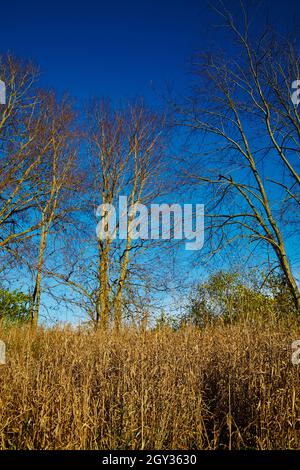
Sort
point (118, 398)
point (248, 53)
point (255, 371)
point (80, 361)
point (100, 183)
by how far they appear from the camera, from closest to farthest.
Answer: point (118, 398)
point (255, 371)
point (80, 361)
point (248, 53)
point (100, 183)

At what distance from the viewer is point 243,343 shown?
5.41 m

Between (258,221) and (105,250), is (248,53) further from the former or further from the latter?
(105,250)

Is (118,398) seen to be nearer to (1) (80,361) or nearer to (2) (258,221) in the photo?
(1) (80,361)

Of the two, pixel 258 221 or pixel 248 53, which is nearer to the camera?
pixel 258 221

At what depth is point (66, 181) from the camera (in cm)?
1377

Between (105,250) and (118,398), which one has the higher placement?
(105,250)

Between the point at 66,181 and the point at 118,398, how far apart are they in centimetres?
1101
